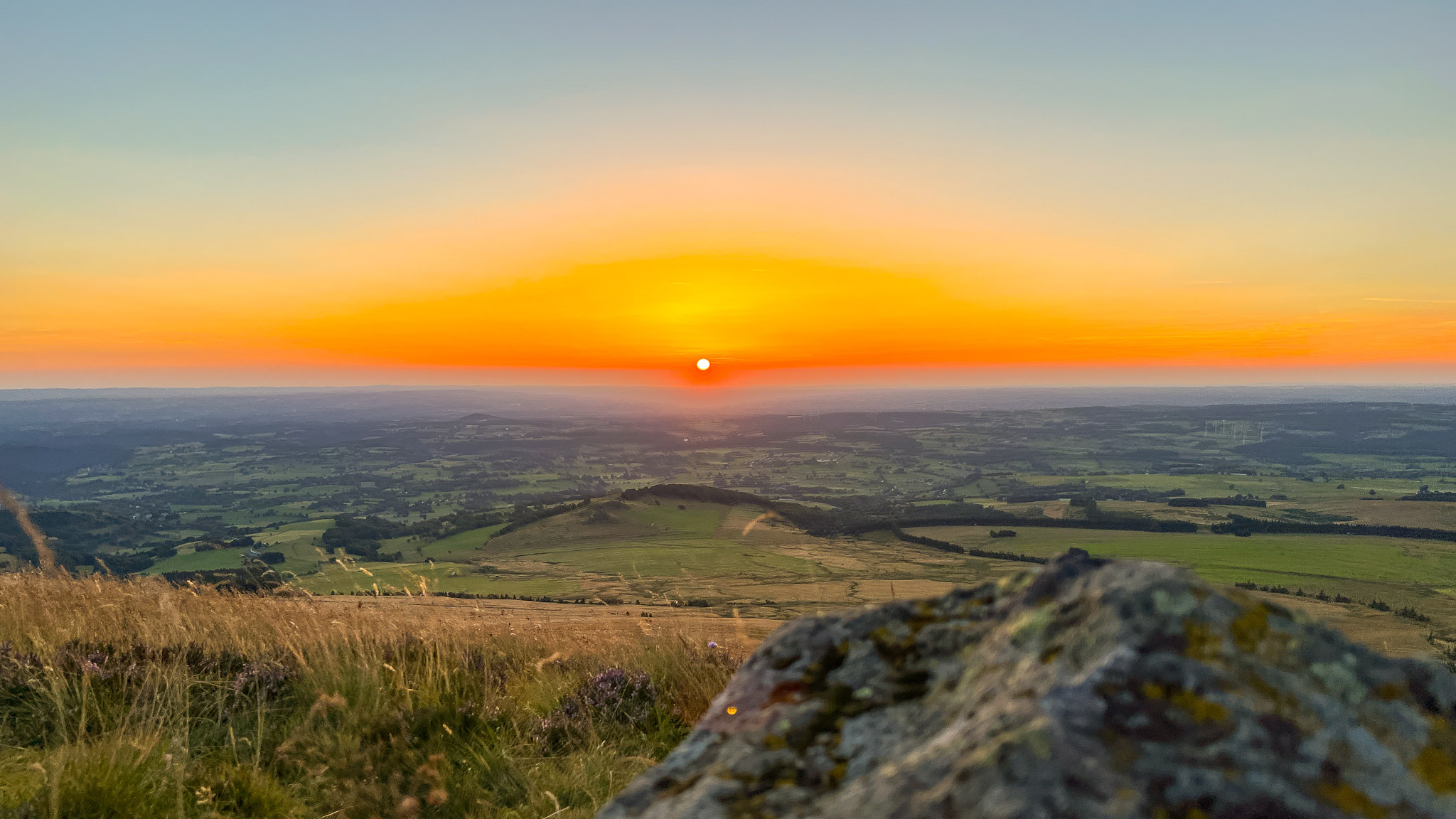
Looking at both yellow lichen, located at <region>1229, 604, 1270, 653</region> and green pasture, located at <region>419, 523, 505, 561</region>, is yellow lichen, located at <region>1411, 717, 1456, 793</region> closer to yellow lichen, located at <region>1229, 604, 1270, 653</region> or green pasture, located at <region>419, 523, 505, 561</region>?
yellow lichen, located at <region>1229, 604, 1270, 653</region>

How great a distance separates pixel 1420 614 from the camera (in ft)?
150

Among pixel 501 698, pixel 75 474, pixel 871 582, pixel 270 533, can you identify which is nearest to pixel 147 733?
pixel 501 698

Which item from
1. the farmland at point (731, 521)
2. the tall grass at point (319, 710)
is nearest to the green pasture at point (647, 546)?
the farmland at point (731, 521)

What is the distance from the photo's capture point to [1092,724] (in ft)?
5.88

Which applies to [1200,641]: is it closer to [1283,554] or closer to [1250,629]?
[1250,629]

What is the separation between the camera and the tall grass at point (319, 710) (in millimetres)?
4227

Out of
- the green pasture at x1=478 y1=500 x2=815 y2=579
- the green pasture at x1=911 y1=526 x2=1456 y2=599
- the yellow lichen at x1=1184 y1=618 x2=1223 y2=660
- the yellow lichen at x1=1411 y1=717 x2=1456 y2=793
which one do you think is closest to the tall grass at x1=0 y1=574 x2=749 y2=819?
the yellow lichen at x1=1184 y1=618 x2=1223 y2=660

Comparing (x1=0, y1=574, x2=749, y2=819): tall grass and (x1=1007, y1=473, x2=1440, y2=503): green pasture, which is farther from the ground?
(x1=0, y1=574, x2=749, y2=819): tall grass

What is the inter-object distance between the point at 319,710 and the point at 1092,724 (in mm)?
5557

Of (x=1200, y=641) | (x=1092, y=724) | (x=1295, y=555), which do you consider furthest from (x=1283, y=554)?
(x=1092, y=724)

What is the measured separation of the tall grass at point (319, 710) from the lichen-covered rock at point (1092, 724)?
2.14m

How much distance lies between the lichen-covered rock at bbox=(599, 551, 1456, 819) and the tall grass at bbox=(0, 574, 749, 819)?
2145mm

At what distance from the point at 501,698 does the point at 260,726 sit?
5.65 feet

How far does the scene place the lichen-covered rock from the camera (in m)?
1.71
